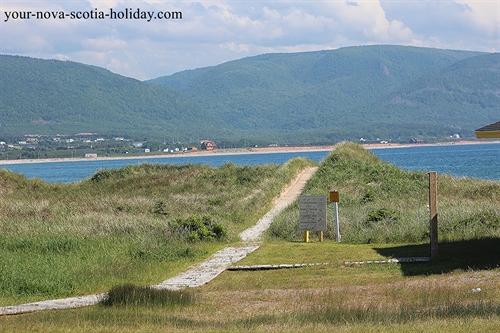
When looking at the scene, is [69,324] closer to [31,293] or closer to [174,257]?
[31,293]

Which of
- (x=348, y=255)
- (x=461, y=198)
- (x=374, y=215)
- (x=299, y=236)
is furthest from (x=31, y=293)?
(x=461, y=198)

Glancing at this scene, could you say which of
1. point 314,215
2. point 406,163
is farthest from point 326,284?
point 406,163

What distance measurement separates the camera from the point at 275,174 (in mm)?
40375

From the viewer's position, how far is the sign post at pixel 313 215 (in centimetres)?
2148

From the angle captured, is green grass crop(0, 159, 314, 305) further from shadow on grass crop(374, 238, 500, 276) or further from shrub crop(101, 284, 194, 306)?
shadow on grass crop(374, 238, 500, 276)

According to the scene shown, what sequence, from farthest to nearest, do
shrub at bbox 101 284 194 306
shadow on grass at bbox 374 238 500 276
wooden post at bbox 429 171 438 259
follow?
1. wooden post at bbox 429 171 438 259
2. shadow on grass at bbox 374 238 500 276
3. shrub at bbox 101 284 194 306

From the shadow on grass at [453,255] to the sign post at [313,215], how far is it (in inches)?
112

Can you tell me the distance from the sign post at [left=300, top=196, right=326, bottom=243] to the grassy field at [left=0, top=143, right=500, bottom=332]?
0.63 m

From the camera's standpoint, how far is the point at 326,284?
1492cm

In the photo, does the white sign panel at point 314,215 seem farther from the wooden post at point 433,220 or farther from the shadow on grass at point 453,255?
the wooden post at point 433,220

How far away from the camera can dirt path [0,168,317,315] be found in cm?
1295

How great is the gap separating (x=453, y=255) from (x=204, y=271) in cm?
559

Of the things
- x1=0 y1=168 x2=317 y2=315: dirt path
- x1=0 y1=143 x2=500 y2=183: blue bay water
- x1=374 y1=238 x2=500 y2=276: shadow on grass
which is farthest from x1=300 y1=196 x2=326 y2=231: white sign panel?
x1=0 y1=143 x2=500 y2=183: blue bay water

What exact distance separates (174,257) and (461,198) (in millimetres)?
16979
